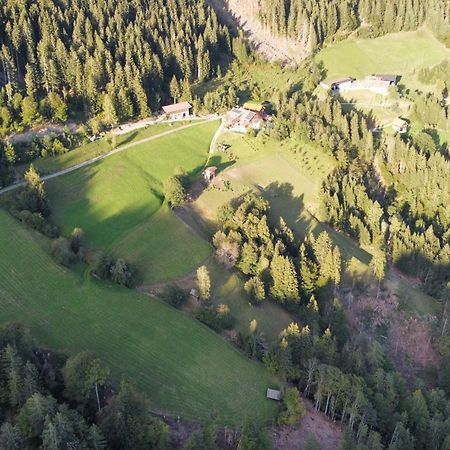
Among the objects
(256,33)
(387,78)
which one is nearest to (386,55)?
(387,78)

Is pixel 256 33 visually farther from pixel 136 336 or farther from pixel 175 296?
pixel 136 336

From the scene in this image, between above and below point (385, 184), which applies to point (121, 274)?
above

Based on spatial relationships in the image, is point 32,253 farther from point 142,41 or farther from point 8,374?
point 142,41

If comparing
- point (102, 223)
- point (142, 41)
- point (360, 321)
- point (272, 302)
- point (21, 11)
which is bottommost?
point (360, 321)

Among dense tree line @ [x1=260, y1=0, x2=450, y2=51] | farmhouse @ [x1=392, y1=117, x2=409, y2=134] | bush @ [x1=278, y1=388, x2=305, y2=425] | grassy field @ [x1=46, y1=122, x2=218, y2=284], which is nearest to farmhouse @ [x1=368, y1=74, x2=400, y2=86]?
farmhouse @ [x1=392, y1=117, x2=409, y2=134]

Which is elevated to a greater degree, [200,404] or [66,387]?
[66,387]

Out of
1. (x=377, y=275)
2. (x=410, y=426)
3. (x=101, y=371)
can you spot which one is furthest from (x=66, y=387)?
(x=377, y=275)

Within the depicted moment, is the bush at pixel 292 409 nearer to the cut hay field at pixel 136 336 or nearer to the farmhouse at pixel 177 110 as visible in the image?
the cut hay field at pixel 136 336

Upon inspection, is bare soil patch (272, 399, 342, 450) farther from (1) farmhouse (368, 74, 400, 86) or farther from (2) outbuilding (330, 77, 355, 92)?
(1) farmhouse (368, 74, 400, 86)
